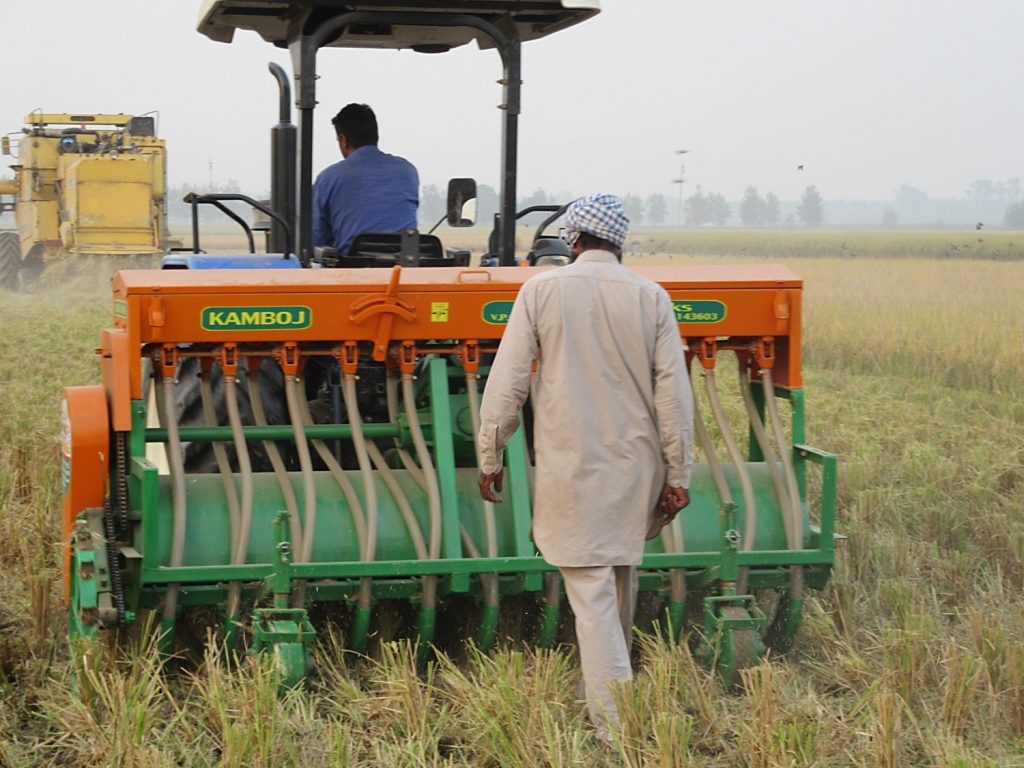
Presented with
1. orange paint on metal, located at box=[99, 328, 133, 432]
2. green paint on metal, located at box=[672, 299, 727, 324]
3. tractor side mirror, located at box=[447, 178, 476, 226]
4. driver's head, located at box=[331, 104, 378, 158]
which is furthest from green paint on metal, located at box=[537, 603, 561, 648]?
driver's head, located at box=[331, 104, 378, 158]

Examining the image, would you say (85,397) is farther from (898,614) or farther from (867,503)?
(867,503)

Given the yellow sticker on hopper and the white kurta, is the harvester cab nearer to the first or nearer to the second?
the yellow sticker on hopper

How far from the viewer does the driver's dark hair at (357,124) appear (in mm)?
5645

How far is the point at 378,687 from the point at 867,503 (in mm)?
3218

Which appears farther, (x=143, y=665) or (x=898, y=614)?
(x=898, y=614)

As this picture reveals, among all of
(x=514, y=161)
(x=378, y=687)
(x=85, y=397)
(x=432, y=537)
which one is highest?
(x=514, y=161)

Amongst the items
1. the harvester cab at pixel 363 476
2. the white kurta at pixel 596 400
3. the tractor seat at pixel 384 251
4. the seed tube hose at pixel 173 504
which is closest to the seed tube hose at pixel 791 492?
the harvester cab at pixel 363 476

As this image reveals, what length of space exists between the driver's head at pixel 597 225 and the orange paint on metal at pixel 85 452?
5.06ft

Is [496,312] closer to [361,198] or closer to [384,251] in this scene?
[384,251]

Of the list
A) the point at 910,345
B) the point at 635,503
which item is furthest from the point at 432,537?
the point at 910,345

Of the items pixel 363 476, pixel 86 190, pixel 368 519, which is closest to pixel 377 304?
pixel 363 476

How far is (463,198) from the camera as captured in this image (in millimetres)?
5508

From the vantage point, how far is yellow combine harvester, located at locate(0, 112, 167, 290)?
72.0 feet

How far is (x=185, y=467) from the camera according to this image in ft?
16.0
